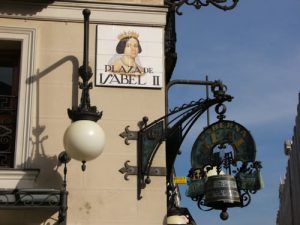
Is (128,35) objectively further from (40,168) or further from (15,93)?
(40,168)

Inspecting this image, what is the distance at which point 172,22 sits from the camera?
995cm

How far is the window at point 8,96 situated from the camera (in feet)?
26.1

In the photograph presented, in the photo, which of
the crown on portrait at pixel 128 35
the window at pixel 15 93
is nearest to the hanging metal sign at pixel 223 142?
the crown on portrait at pixel 128 35

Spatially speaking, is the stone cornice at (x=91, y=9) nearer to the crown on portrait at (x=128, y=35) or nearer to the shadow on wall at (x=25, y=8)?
the shadow on wall at (x=25, y=8)

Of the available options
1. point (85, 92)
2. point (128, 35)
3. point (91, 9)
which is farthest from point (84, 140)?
point (91, 9)

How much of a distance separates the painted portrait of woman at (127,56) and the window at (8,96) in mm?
1414

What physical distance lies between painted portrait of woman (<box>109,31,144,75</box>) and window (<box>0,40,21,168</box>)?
4.64 feet

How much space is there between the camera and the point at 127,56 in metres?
8.32

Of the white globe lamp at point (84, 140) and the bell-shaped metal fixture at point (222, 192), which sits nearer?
the white globe lamp at point (84, 140)

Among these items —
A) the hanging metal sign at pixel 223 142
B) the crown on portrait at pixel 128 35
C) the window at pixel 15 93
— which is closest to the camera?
the hanging metal sign at pixel 223 142

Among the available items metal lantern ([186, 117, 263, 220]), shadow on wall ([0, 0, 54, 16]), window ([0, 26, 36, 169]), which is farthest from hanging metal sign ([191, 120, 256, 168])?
shadow on wall ([0, 0, 54, 16])

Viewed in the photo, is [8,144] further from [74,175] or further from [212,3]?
[212,3]

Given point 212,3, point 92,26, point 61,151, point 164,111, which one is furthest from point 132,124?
point 212,3

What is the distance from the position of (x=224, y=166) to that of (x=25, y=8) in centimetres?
357
